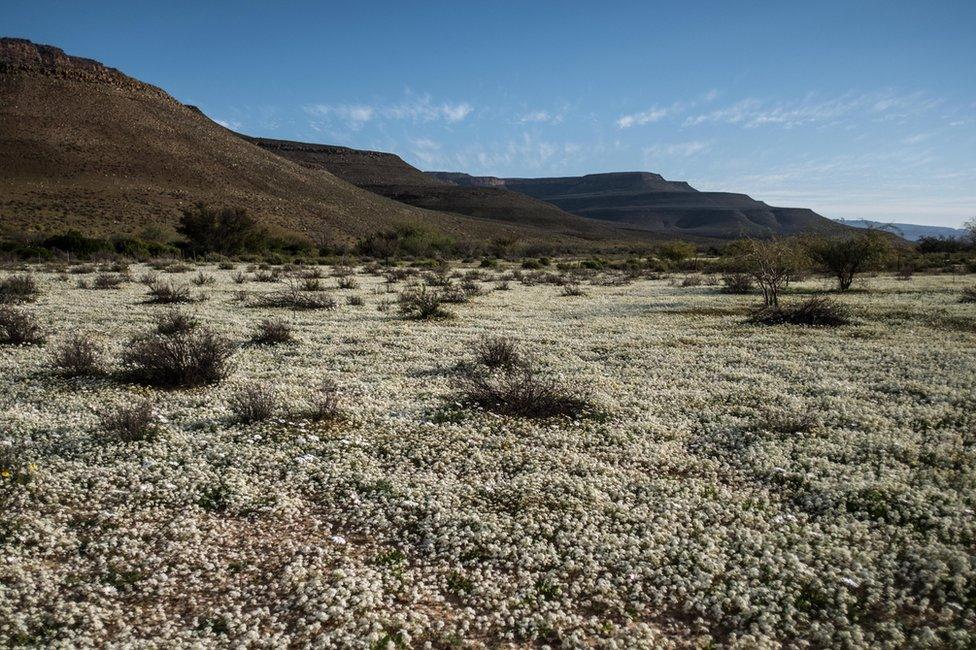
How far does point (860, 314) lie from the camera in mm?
21109

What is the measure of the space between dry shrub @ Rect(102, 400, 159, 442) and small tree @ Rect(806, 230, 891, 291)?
32.5 m

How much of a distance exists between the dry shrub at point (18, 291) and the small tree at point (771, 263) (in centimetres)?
2786

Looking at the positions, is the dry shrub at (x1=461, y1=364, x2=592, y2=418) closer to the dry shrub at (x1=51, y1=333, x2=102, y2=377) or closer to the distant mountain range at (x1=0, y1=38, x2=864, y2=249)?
the dry shrub at (x1=51, y1=333, x2=102, y2=377)

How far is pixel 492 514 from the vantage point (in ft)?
21.0

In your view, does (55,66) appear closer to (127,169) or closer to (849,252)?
(127,169)

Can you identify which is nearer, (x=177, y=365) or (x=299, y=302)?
(x=177, y=365)

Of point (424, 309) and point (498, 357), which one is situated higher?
point (424, 309)

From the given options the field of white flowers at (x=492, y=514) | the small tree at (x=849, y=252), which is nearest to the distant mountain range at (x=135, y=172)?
the small tree at (x=849, y=252)

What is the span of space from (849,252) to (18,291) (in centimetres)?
3831

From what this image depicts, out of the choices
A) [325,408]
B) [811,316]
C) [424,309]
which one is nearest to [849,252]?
[811,316]

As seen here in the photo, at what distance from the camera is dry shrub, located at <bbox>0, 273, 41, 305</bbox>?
20.2 m

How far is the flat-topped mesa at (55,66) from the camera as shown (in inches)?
Answer: 3526

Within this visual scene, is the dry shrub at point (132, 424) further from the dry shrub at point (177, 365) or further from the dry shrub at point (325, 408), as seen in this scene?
the dry shrub at point (177, 365)

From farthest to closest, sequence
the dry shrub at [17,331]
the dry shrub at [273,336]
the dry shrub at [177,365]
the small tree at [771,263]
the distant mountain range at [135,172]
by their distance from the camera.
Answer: the distant mountain range at [135,172] < the small tree at [771,263] < the dry shrub at [273,336] < the dry shrub at [17,331] < the dry shrub at [177,365]
